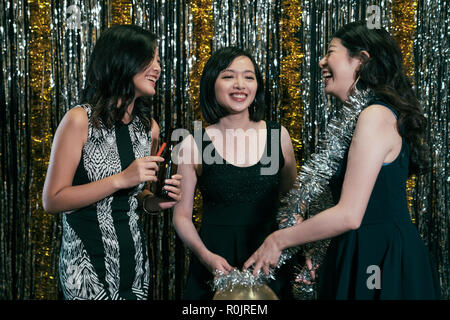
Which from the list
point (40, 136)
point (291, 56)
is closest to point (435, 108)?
point (291, 56)

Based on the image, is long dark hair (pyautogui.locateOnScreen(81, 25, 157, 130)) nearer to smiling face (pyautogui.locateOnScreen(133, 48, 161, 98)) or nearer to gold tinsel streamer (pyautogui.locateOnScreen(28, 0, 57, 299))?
smiling face (pyautogui.locateOnScreen(133, 48, 161, 98))

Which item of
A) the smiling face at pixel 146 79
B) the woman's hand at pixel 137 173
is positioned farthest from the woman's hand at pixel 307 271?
the smiling face at pixel 146 79

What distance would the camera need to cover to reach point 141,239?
1.33 m

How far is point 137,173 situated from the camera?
1180 mm

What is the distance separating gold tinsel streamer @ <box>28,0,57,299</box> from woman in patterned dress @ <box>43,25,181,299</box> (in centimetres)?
92

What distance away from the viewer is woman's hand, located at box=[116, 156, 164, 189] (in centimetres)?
118

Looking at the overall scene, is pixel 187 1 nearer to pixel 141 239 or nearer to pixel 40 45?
pixel 40 45

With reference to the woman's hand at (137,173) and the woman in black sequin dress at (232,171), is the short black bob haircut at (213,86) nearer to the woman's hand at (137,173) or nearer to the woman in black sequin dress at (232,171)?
the woman in black sequin dress at (232,171)

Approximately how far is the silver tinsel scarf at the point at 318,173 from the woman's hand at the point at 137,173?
0.33 meters

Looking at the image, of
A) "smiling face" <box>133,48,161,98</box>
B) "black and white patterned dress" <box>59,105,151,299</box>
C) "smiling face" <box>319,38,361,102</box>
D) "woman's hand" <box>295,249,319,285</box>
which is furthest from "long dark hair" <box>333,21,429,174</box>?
"black and white patterned dress" <box>59,105,151,299</box>

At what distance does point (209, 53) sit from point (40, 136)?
90 cm

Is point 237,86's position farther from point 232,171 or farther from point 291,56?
point 291,56

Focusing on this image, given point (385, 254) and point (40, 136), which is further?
point (40, 136)
